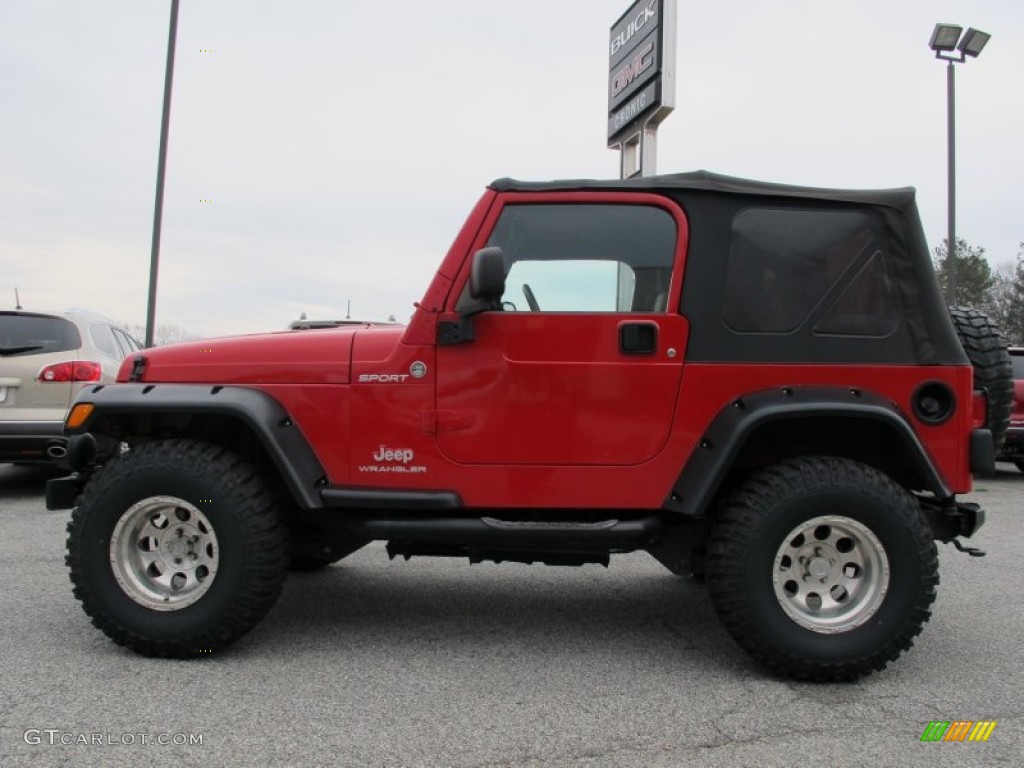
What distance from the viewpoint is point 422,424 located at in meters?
3.50

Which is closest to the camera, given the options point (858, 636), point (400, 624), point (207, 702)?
point (207, 702)

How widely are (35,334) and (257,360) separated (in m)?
4.69

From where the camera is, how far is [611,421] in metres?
3.45

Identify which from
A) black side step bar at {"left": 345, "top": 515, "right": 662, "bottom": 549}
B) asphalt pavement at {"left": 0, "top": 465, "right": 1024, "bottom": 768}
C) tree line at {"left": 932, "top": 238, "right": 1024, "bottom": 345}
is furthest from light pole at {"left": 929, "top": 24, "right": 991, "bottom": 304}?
tree line at {"left": 932, "top": 238, "right": 1024, "bottom": 345}

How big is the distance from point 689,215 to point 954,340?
125 centimetres

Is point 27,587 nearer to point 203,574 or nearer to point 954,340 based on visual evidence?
point 203,574

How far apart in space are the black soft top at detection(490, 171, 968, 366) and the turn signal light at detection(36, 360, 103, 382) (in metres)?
5.17

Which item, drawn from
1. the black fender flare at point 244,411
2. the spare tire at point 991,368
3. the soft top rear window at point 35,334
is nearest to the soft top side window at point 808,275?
the spare tire at point 991,368

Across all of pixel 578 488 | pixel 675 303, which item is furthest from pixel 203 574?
pixel 675 303

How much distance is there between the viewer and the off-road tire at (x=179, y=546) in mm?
3439

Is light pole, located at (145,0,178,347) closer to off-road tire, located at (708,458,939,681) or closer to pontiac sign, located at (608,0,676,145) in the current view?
pontiac sign, located at (608,0,676,145)

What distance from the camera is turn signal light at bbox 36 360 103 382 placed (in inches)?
277

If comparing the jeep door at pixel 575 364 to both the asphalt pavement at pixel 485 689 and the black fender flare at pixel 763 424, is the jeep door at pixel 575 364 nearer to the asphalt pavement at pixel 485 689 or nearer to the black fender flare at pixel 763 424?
the black fender flare at pixel 763 424

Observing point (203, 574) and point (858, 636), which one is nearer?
point (858, 636)
